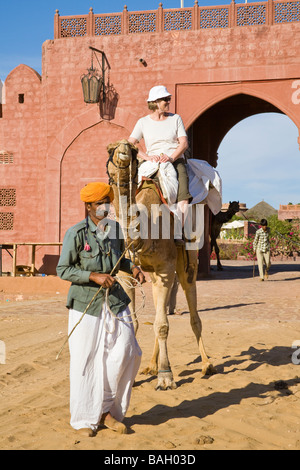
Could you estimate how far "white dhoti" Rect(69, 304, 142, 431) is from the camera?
4055 mm

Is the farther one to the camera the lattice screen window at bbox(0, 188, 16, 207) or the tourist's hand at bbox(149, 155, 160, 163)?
the lattice screen window at bbox(0, 188, 16, 207)

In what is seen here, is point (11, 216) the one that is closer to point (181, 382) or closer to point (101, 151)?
point (101, 151)

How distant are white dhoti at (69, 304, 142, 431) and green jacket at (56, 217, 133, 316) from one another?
82 millimetres

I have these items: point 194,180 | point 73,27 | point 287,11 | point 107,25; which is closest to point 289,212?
point 287,11

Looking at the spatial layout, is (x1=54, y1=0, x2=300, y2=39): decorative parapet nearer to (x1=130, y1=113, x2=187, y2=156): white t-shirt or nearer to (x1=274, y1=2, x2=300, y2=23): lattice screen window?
(x1=274, y1=2, x2=300, y2=23): lattice screen window

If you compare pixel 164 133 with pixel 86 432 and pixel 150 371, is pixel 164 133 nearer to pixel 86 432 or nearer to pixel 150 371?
pixel 150 371

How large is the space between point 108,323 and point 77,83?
614 inches

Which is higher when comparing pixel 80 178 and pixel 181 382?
pixel 80 178

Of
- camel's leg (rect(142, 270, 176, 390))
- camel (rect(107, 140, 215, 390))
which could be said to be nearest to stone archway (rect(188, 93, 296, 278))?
camel (rect(107, 140, 215, 390))

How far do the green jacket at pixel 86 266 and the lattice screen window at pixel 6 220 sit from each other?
15517 millimetres

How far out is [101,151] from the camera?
18.4m

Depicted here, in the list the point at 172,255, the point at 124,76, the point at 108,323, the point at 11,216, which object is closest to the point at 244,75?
the point at 124,76

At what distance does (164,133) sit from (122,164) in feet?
5.37
